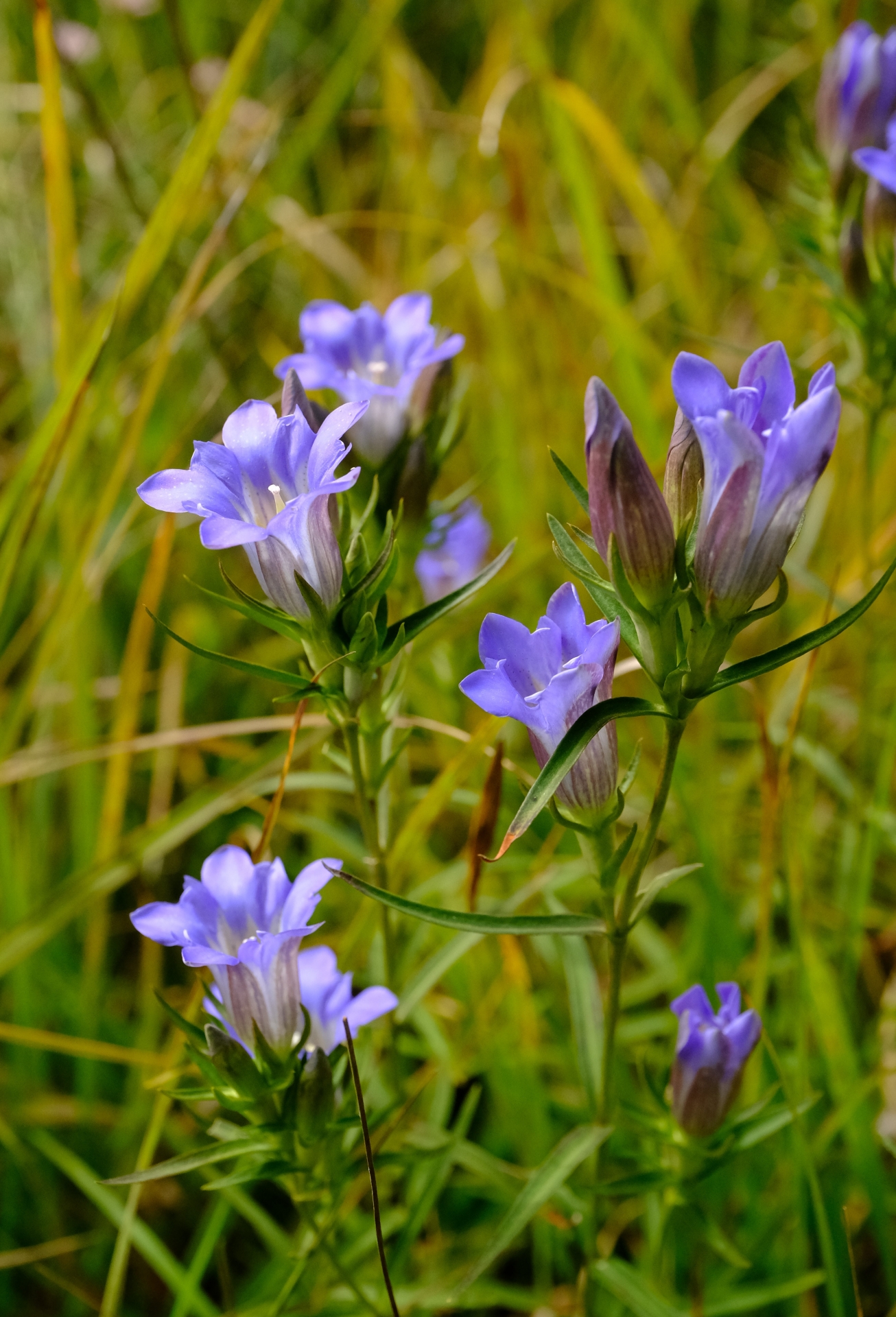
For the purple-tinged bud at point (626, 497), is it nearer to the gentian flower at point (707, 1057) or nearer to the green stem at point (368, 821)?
the green stem at point (368, 821)

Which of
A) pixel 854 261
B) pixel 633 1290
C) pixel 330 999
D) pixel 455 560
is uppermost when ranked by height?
pixel 854 261

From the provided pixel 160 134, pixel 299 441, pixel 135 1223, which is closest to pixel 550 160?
pixel 160 134

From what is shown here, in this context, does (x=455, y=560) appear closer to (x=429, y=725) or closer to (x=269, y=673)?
(x=429, y=725)

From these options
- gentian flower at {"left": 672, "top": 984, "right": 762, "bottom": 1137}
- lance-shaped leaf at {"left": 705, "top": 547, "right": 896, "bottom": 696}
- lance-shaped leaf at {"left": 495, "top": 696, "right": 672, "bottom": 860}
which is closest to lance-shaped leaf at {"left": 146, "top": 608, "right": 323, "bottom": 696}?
lance-shaped leaf at {"left": 495, "top": 696, "right": 672, "bottom": 860}

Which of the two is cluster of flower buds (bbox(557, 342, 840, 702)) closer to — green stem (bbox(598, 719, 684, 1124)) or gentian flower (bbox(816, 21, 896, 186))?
green stem (bbox(598, 719, 684, 1124))

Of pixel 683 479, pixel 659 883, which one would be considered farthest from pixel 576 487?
pixel 659 883
